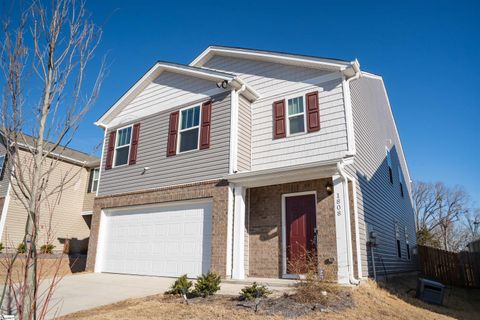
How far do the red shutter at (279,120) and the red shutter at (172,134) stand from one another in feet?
11.6

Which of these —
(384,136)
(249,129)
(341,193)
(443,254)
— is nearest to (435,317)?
(341,193)

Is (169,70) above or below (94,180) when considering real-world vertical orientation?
above

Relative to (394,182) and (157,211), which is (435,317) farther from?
(394,182)

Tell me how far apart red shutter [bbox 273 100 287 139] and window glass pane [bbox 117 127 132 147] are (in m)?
6.14

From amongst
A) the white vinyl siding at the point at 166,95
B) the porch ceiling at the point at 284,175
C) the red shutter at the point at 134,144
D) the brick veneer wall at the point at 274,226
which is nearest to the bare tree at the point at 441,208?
the brick veneer wall at the point at 274,226

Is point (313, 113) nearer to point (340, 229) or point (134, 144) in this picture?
point (340, 229)

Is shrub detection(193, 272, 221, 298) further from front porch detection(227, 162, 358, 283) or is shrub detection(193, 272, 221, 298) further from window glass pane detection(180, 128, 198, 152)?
window glass pane detection(180, 128, 198, 152)

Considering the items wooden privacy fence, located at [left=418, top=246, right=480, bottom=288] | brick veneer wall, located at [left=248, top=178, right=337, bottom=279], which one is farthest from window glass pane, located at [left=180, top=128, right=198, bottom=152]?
wooden privacy fence, located at [left=418, top=246, right=480, bottom=288]

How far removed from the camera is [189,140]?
39.0 ft

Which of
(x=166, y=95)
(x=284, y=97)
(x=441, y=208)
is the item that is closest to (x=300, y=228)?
(x=284, y=97)

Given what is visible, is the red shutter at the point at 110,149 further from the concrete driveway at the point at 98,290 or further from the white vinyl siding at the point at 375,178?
the white vinyl siding at the point at 375,178

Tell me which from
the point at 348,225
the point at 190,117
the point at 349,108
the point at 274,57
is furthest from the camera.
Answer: the point at 190,117

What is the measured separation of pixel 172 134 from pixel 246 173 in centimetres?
382

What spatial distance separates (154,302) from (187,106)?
23.6 ft
